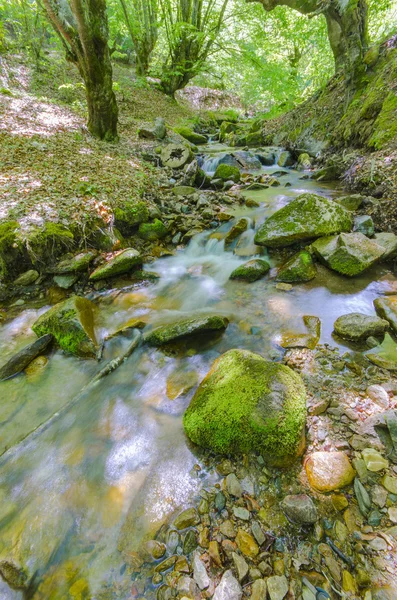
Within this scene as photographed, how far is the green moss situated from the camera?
5959 millimetres

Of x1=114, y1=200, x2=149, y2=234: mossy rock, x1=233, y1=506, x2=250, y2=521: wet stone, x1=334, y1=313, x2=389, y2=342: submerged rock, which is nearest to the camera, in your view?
x1=233, y1=506, x2=250, y2=521: wet stone

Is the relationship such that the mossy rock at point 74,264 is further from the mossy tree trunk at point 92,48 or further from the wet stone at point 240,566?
the mossy tree trunk at point 92,48

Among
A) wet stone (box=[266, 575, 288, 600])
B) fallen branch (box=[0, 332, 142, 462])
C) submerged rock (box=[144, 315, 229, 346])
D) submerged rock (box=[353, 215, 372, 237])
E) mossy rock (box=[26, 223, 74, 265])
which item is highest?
mossy rock (box=[26, 223, 74, 265])

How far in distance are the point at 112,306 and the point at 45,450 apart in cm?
224

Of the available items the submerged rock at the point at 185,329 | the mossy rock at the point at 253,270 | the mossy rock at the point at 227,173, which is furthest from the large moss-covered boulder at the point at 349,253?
the mossy rock at the point at 227,173

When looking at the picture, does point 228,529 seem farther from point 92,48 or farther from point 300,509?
point 92,48

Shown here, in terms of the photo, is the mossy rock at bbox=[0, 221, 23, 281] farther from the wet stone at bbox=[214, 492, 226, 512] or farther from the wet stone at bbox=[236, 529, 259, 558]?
the wet stone at bbox=[236, 529, 259, 558]

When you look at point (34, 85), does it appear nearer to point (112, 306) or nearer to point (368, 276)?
point (112, 306)

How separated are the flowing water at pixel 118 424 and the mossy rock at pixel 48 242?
3.11 ft

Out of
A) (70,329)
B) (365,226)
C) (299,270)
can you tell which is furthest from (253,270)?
(70,329)

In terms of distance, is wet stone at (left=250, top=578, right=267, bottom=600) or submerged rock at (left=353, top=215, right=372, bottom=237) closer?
wet stone at (left=250, top=578, right=267, bottom=600)

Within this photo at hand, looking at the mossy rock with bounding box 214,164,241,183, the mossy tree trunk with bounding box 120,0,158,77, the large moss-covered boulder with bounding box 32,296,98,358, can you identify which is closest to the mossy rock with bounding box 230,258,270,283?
the large moss-covered boulder with bounding box 32,296,98,358

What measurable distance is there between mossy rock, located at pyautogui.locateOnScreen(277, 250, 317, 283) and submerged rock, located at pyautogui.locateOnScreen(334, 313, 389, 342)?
1.16 metres

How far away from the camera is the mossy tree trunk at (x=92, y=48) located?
5.90 metres
